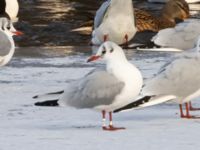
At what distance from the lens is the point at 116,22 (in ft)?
41.9

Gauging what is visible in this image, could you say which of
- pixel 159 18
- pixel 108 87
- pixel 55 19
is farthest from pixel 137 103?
pixel 55 19

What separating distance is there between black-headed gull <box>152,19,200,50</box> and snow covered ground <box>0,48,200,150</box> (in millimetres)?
2156

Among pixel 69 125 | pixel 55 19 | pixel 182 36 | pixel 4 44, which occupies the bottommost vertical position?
pixel 55 19

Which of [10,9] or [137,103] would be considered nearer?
[137,103]

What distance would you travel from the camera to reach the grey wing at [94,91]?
6340mm

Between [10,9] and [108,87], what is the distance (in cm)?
1070

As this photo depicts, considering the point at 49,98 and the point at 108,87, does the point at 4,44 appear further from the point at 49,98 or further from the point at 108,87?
the point at 108,87

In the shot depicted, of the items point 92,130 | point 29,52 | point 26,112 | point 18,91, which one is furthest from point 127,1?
point 92,130

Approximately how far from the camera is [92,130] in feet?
20.9

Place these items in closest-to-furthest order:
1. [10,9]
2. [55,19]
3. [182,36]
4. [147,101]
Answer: [147,101] → [182,36] → [55,19] → [10,9]

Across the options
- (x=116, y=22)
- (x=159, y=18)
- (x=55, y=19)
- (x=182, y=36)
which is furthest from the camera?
(x=55, y=19)

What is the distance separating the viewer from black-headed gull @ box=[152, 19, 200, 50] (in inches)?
454

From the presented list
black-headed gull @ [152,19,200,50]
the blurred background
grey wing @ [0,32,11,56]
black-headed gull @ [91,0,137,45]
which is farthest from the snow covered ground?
the blurred background

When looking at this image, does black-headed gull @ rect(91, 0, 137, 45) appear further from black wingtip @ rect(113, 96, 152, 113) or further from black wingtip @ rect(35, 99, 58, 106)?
black wingtip @ rect(35, 99, 58, 106)
